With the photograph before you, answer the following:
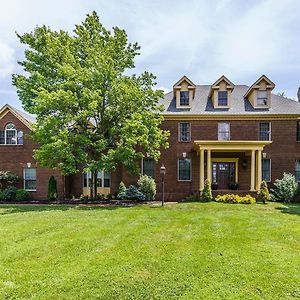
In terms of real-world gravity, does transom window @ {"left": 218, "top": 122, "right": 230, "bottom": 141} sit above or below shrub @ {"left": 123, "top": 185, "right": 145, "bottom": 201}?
above

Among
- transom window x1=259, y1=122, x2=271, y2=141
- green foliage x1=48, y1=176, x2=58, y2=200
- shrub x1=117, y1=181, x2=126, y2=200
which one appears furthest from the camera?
transom window x1=259, y1=122, x2=271, y2=141

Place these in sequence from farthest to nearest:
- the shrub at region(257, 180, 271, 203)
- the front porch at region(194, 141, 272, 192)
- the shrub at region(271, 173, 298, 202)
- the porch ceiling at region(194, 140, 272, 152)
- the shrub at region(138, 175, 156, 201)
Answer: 1. the shrub at region(138, 175, 156, 201)
2. the shrub at region(271, 173, 298, 202)
3. the front porch at region(194, 141, 272, 192)
4. the porch ceiling at region(194, 140, 272, 152)
5. the shrub at region(257, 180, 271, 203)

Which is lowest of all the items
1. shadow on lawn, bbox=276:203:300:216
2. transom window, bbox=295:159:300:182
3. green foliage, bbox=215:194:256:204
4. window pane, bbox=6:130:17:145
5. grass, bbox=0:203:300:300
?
shadow on lawn, bbox=276:203:300:216

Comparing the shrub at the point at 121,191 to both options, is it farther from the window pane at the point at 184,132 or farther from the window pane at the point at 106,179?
the window pane at the point at 184,132

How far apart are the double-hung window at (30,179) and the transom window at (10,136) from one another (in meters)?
2.19

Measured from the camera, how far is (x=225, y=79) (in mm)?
21312

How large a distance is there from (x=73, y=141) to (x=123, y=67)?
5.84 meters

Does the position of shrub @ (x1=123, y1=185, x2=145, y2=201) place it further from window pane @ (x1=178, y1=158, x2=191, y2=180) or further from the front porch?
the front porch

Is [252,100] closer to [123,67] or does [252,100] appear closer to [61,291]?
[123,67]

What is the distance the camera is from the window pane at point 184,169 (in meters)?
21.8

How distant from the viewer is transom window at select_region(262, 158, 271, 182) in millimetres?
21109

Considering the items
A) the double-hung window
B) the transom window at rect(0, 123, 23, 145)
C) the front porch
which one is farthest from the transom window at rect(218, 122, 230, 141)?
the transom window at rect(0, 123, 23, 145)

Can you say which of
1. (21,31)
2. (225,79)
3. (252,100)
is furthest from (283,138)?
(21,31)

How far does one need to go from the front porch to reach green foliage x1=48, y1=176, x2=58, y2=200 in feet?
33.3
